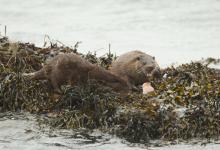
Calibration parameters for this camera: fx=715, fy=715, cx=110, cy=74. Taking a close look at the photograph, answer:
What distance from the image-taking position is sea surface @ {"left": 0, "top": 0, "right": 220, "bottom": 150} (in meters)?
15.2

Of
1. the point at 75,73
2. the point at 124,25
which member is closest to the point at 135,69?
the point at 75,73

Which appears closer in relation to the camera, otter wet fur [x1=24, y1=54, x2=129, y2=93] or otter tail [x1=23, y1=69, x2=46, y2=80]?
otter wet fur [x1=24, y1=54, x2=129, y2=93]

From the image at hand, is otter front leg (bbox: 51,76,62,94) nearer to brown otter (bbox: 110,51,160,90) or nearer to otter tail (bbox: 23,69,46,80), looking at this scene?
otter tail (bbox: 23,69,46,80)

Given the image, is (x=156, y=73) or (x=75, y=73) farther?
(x=156, y=73)

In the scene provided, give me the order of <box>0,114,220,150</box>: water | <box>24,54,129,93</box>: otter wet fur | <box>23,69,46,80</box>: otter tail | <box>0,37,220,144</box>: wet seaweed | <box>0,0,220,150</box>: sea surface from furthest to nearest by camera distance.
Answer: <box>0,0,220,150</box>: sea surface, <box>23,69,46,80</box>: otter tail, <box>24,54,129,93</box>: otter wet fur, <box>0,37,220,144</box>: wet seaweed, <box>0,114,220,150</box>: water

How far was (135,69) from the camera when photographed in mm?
9039

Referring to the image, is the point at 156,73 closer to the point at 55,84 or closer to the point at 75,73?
the point at 75,73

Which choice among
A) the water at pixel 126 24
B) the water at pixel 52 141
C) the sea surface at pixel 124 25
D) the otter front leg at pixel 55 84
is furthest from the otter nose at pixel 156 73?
the water at pixel 126 24

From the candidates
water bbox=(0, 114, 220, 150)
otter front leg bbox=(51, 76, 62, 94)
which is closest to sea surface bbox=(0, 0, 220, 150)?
otter front leg bbox=(51, 76, 62, 94)

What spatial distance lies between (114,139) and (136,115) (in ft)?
1.29

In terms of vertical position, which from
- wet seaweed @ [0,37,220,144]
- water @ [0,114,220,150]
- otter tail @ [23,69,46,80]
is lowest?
water @ [0,114,220,150]

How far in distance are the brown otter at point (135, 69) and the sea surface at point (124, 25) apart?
3.83 meters

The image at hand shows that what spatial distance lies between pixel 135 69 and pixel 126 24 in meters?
8.70

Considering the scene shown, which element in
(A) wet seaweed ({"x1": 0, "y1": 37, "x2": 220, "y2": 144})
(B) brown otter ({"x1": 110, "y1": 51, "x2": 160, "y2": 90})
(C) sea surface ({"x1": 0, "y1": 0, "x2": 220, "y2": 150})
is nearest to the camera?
(A) wet seaweed ({"x1": 0, "y1": 37, "x2": 220, "y2": 144})
